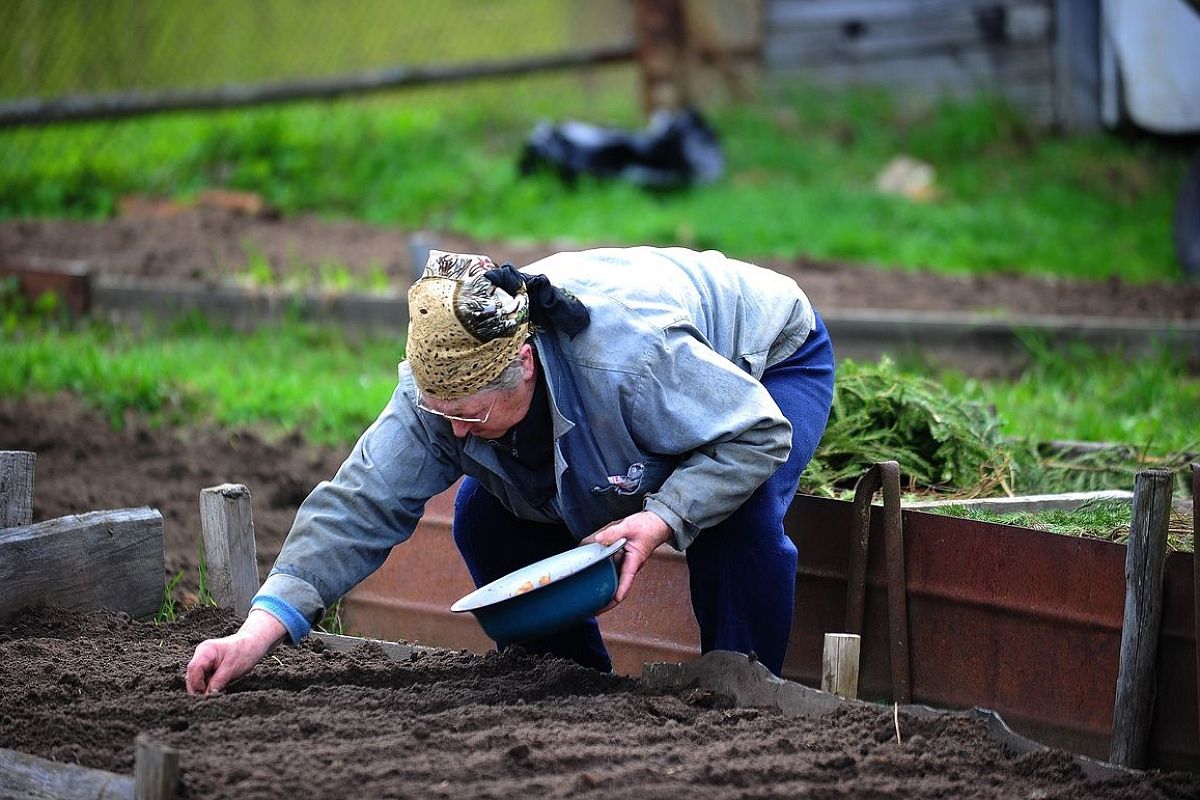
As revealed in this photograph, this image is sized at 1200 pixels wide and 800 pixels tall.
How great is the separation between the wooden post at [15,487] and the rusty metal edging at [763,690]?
1.55 metres

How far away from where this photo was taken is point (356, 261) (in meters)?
7.75

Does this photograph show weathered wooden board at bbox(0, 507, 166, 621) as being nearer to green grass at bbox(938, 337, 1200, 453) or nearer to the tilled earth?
the tilled earth

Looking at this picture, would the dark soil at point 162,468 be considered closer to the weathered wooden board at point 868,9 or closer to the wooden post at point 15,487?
the wooden post at point 15,487

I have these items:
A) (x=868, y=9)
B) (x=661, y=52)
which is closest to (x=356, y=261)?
(x=661, y=52)

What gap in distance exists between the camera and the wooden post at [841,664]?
277 centimetres

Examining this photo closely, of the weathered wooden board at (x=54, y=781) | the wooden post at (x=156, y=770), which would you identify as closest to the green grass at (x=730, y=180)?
the weathered wooden board at (x=54, y=781)

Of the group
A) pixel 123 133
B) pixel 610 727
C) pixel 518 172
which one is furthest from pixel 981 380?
pixel 123 133

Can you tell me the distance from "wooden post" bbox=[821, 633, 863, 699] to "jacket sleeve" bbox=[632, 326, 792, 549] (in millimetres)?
338

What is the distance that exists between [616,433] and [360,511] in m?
0.56

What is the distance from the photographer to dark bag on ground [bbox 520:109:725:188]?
9727mm

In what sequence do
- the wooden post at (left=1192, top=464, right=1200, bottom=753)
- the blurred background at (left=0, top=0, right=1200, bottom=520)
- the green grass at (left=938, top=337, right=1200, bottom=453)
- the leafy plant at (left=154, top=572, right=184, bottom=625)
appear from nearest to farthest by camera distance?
the wooden post at (left=1192, top=464, right=1200, bottom=753) < the leafy plant at (left=154, top=572, right=184, bottom=625) < the green grass at (left=938, top=337, right=1200, bottom=453) < the blurred background at (left=0, top=0, right=1200, bottom=520)

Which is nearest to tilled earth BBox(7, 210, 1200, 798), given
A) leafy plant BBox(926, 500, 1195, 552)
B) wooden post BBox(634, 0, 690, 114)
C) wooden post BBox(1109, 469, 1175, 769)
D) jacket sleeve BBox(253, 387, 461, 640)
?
jacket sleeve BBox(253, 387, 461, 640)

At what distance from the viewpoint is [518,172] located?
9.73m

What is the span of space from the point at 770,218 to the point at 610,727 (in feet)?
21.2
